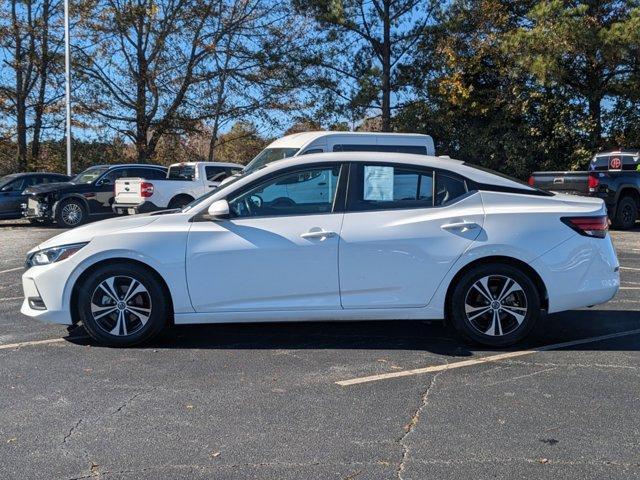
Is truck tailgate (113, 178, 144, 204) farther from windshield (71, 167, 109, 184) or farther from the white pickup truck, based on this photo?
windshield (71, 167, 109, 184)

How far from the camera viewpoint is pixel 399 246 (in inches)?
232

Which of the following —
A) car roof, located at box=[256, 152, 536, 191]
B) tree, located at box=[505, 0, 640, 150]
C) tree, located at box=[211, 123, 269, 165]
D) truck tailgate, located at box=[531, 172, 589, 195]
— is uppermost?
tree, located at box=[505, 0, 640, 150]

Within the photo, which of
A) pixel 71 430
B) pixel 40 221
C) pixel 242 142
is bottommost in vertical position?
pixel 71 430

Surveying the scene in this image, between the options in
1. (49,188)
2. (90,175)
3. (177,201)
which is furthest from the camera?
(90,175)

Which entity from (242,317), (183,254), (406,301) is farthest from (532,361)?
(183,254)

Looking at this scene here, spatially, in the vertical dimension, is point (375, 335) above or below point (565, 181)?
below

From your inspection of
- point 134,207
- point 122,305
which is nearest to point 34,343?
point 122,305

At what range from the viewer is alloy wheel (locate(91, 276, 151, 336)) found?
19.7 ft

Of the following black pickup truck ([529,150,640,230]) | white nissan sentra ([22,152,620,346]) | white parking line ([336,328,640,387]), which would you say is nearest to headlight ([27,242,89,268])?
white nissan sentra ([22,152,620,346])

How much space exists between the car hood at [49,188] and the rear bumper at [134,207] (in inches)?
65.1

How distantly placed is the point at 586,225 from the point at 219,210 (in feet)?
9.79

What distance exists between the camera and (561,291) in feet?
19.6

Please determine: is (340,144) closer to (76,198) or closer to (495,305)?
(495,305)

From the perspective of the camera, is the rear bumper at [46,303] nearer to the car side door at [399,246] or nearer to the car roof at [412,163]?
the car roof at [412,163]
